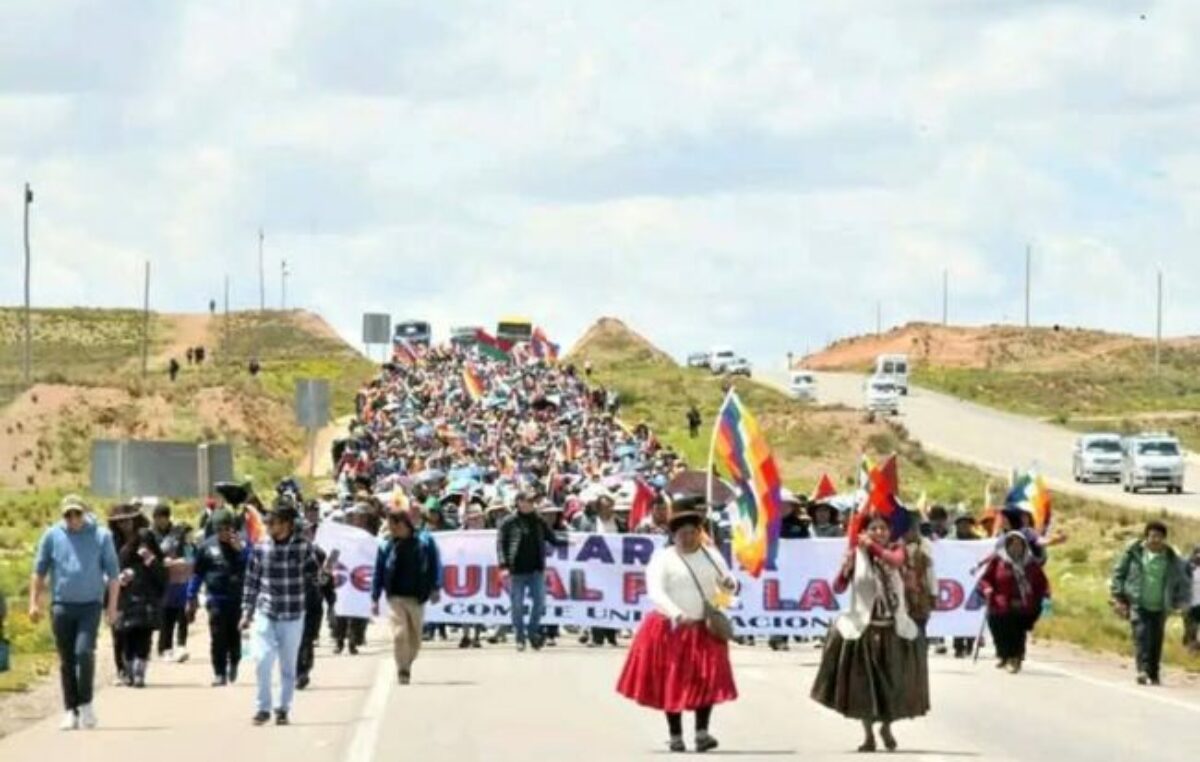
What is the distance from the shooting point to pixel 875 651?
18344 millimetres

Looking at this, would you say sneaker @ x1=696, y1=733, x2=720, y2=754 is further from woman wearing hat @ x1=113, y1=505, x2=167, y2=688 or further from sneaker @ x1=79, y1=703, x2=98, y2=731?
woman wearing hat @ x1=113, y1=505, x2=167, y2=688

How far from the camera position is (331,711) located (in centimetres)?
2200

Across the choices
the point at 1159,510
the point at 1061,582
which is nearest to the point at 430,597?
the point at 1061,582

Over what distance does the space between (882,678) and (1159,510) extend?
52.0 m

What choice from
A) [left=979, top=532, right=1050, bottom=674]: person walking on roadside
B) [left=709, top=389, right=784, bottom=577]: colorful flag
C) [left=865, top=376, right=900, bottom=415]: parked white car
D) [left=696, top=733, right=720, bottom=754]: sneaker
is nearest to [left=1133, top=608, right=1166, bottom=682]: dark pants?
[left=979, top=532, right=1050, bottom=674]: person walking on roadside

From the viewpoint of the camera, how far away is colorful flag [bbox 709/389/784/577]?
78.3 feet

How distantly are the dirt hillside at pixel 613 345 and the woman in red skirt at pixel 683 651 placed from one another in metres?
136

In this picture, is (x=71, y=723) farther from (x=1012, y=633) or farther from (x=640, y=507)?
(x=640, y=507)

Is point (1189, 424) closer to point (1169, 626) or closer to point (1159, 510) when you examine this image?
point (1159, 510)

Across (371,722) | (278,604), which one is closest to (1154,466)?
(371,722)

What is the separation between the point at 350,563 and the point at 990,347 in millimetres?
152439

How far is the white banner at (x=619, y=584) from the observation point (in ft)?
101

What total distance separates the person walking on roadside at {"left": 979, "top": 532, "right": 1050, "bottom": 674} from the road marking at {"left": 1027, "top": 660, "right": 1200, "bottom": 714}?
461mm

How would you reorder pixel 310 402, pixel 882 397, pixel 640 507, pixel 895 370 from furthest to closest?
pixel 895 370
pixel 882 397
pixel 310 402
pixel 640 507
